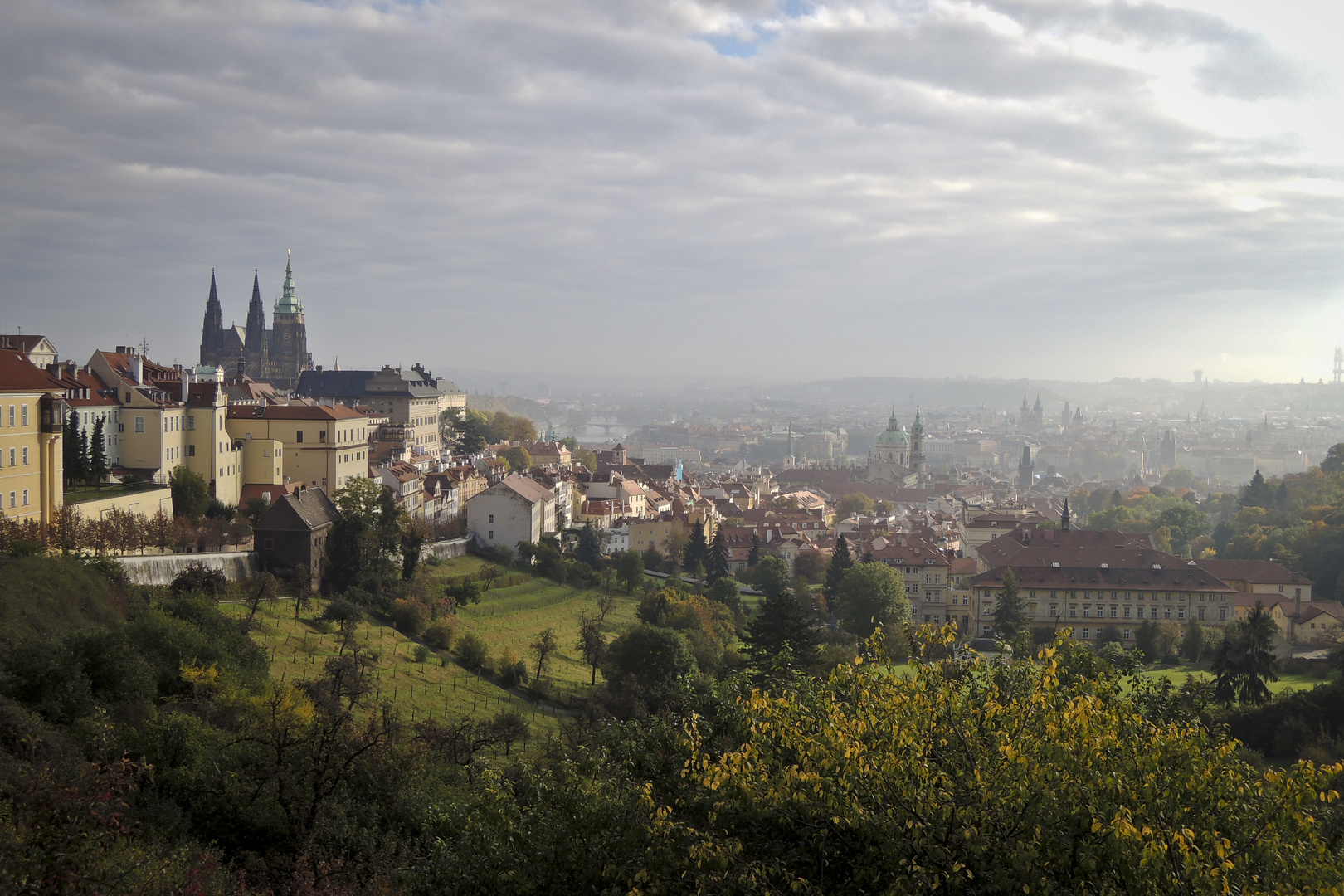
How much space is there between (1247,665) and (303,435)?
38.4 metres

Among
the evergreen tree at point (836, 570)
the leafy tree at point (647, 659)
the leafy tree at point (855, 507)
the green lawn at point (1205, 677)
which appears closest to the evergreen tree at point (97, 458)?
the leafy tree at point (647, 659)

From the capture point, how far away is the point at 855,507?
114 meters

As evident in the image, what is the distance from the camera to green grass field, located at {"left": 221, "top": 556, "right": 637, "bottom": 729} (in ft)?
102

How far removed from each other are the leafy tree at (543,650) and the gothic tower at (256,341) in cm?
7622

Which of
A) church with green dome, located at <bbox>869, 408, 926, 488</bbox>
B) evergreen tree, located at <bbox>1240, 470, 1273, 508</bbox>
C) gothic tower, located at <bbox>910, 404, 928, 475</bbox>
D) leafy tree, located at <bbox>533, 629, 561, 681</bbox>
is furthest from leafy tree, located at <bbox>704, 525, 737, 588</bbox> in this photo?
gothic tower, located at <bbox>910, 404, 928, 475</bbox>

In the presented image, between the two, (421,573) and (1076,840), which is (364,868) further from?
(421,573)

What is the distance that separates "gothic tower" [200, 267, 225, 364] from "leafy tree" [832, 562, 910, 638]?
76119 mm

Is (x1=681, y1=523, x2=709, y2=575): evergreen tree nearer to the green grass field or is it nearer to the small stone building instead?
the green grass field

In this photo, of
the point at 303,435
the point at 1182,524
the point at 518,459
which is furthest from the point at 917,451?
the point at 303,435

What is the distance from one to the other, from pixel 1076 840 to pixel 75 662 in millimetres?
17815

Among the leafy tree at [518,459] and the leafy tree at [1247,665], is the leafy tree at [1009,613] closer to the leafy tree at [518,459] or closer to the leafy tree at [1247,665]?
the leafy tree at [1247,665]

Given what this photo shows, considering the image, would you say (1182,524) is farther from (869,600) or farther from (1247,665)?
(1247,665)

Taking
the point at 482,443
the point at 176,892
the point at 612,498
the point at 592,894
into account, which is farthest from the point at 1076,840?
the point at 482,443

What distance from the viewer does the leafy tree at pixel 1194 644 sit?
5097cm
